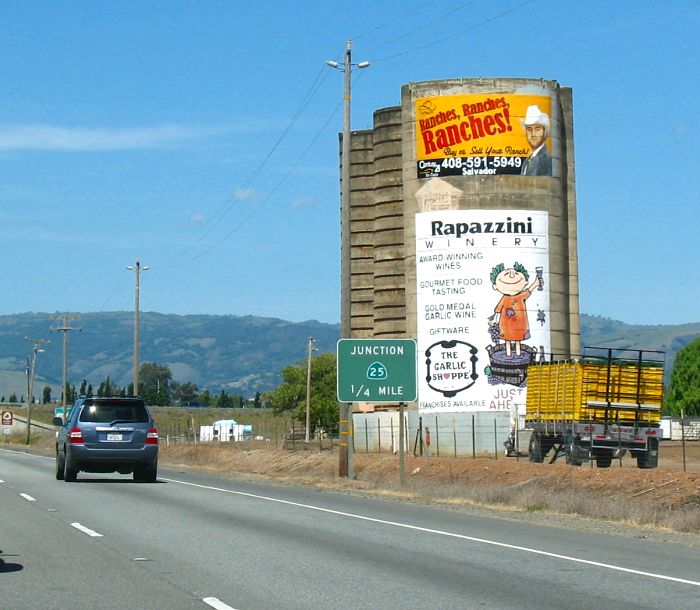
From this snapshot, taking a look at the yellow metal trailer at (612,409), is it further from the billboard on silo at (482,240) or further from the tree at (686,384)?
the tree at (686,384)

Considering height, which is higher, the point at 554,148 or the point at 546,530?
the point at 554,148

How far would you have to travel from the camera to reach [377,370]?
107 ft

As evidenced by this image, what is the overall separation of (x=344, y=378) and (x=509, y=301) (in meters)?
32.5

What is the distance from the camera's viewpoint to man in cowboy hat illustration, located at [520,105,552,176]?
212 ft

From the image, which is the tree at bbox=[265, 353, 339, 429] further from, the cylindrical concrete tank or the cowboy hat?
the cowboy hat

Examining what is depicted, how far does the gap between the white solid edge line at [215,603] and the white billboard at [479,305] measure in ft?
173

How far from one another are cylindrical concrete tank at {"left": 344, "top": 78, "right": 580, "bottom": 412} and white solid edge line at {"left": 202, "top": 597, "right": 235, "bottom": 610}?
173ft

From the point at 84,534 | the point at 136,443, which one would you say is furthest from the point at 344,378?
the point at 84,534

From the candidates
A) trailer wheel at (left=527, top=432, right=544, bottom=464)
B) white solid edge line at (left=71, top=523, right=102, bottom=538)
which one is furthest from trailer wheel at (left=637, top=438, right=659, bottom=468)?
white solid edge line at (left=71, top=523, right=102, bottom=538)

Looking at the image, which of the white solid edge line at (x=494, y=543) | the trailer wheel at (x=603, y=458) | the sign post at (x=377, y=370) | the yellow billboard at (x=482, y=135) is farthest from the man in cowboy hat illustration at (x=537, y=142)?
the white solid edge line at (x=494, y=543)

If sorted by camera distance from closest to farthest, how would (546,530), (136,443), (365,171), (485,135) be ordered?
1. (546,530)
2. (136,443)
3. (485,135)
4. (365,171)

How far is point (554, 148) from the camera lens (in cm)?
Answer: 6625

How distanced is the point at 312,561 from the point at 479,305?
163 feet

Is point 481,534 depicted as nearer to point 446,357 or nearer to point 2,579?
point 2,579
